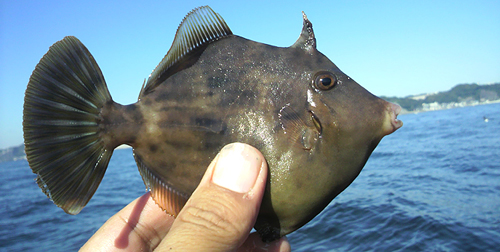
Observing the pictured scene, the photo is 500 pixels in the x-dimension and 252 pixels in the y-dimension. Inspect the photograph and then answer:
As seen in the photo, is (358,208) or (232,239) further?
(358,208)

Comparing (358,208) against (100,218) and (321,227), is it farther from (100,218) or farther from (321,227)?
(100,218)

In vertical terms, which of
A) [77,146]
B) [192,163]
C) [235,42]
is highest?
[235,42]

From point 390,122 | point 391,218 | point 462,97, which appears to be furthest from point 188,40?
point 462,97

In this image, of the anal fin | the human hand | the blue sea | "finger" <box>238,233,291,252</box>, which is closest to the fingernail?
the human hand

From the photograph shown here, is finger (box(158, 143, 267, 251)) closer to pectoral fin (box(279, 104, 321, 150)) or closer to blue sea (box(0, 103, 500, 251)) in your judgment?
pectoral fin (box(279, 104, 321, 150))

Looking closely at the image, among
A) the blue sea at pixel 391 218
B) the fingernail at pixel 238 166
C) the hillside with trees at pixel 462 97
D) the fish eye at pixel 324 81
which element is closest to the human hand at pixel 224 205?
the fingernail at pixel 238 166

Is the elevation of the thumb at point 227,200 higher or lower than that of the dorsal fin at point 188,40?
lower

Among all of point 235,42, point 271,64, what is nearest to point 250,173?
point 271,64

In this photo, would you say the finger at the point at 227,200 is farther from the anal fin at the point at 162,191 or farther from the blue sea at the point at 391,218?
the blue sea at the point at 391,218

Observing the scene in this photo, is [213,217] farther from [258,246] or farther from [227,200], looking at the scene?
[258,246]
